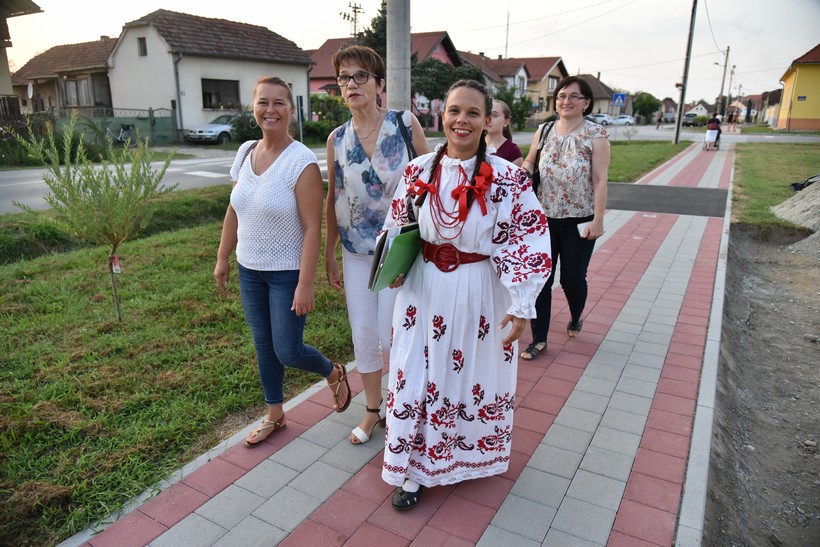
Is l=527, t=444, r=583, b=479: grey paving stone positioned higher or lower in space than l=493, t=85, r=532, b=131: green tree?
lower

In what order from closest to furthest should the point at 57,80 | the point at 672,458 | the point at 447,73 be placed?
the point at 672,458
the point at 57,80
the point at 447,73

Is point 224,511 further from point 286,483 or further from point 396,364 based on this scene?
point 396,364

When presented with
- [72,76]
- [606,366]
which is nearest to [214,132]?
[72,76]

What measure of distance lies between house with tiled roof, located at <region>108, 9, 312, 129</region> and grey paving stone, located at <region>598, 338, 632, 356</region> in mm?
24560

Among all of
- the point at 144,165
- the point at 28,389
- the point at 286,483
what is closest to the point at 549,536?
the point at 286,483

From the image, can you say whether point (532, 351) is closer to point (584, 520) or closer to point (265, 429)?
point (584, 520)

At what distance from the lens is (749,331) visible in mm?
5645

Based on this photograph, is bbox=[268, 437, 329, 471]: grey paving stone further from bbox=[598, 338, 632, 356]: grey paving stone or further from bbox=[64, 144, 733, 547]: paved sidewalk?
bbox=[598, 338, 632, 356]: grey paving stone

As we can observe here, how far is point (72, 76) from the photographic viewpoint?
1225 inches

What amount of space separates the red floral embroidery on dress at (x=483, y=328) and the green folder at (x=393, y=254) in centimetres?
42

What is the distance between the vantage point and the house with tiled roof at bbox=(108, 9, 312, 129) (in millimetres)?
25891

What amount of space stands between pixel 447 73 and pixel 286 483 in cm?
3593

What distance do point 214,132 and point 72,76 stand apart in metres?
12.6

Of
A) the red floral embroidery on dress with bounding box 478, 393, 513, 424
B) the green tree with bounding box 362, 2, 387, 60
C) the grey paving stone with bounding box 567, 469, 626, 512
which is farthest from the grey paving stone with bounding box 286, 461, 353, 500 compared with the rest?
the green tree with bounding box 362, 2, 387, 60
